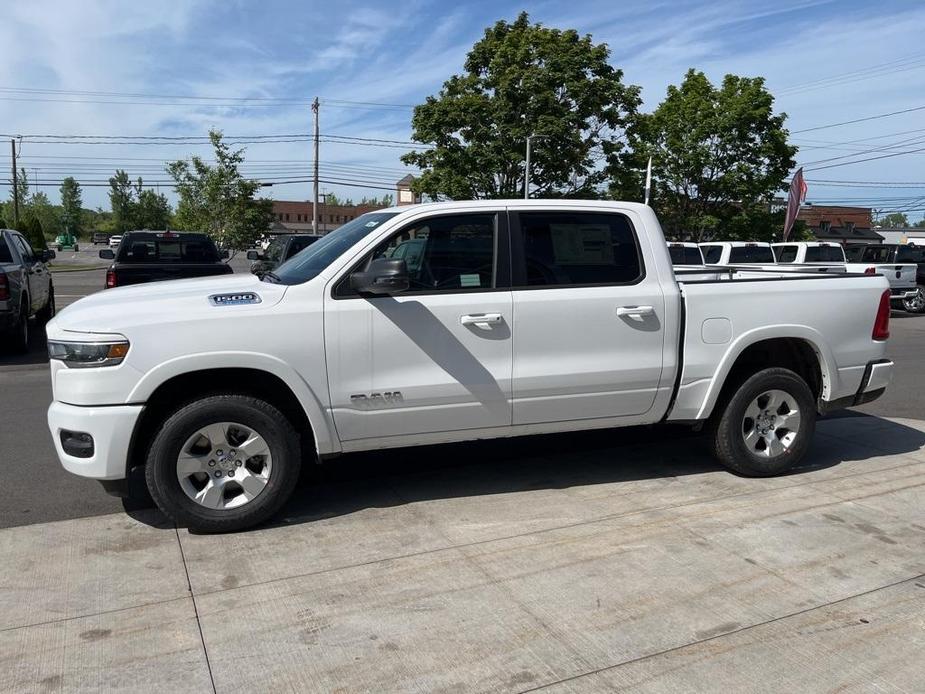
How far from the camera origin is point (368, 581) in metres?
3.86

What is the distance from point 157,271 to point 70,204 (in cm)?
10528

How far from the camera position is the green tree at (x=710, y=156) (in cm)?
2948

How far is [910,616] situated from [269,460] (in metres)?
3.27

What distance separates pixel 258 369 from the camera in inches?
169

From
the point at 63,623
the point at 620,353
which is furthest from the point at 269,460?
the point at 620,353

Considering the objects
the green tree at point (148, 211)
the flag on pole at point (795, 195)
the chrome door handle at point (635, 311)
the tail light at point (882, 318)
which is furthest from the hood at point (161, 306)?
the green tree at point (148, 211)

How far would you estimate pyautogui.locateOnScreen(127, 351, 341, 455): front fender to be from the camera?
163 inches

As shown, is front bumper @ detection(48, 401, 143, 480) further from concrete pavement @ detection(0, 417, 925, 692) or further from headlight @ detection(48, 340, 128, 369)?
concrete pavement @ detection(0, 417, 925, 692)

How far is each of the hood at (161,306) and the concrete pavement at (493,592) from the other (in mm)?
1214

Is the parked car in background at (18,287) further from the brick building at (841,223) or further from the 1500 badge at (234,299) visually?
the brick building at (841,223)

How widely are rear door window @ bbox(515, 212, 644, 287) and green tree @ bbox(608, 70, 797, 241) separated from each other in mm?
25888

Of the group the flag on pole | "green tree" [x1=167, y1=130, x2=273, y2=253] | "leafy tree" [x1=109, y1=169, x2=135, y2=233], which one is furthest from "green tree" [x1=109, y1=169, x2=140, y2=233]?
the flag on pole

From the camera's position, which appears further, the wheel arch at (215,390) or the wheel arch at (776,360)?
the wheel arch at (776,360)

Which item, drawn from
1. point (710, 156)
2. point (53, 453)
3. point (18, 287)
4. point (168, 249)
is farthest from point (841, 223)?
point (53, 453)
